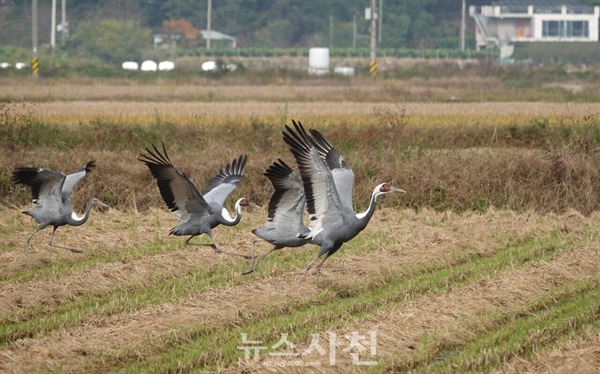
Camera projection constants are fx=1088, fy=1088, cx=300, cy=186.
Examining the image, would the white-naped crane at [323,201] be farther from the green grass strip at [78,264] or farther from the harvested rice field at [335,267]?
the green grass strip at [78,264]

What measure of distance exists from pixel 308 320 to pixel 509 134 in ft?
41.4

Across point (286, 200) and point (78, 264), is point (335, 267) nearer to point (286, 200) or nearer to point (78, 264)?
point (286, 200)

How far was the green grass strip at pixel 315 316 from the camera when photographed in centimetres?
749

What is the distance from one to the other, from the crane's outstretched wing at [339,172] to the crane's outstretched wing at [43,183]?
293 centimetres

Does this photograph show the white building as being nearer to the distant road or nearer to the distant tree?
the distant tree

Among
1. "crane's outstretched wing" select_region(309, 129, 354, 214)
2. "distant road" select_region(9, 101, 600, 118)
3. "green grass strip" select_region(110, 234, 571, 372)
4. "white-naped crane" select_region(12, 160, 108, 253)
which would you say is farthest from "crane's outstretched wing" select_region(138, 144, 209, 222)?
"distant road" select_region(9, 101, 600, 118)

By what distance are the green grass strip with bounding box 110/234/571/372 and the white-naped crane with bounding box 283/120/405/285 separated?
59 centimetres

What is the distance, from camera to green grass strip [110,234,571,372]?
749 centimetres

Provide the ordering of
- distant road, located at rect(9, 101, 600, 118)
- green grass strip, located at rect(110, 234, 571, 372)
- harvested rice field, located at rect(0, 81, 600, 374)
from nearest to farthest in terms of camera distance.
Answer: green grass strip, located at rect(110, 234, 571, 372) → harvested rice field, located at rect(0, 81, 600, 374) → distant road, located at rect(9, 101, 600, 118)

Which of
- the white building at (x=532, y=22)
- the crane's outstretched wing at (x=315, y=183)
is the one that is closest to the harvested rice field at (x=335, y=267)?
the crane's outstretched wing at (x=315, y=183)

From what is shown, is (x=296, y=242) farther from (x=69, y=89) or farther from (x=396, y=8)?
(x=396, y=8)

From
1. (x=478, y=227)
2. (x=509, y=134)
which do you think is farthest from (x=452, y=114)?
(x=478, y=227)

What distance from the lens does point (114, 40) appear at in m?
63.2

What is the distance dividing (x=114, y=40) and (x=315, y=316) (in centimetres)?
5639
